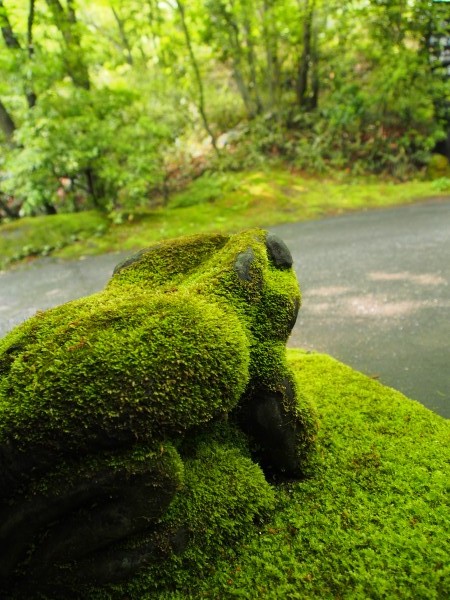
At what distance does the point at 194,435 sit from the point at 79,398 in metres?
0.64

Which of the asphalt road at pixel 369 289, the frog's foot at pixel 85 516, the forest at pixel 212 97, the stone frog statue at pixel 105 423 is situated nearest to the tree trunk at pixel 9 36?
the forest at pixel 212 97

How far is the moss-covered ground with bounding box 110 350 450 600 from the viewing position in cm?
161

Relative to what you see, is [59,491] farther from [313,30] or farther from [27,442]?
[313,30]

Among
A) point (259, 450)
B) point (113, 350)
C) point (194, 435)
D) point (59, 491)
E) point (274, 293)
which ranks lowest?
point (259, 450)

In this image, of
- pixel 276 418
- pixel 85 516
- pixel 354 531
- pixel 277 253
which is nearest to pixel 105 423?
pixel 85 516

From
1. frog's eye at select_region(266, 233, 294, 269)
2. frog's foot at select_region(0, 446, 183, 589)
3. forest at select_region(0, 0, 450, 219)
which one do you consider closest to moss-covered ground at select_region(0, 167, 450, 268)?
forest at select_region(0, 0, 450, 219)

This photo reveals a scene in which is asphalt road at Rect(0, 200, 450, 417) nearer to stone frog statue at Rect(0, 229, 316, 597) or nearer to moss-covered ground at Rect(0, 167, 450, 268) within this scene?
moss-covered ground at Rect(0, 167, 450, 268)

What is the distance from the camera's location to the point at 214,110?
14.2 metres

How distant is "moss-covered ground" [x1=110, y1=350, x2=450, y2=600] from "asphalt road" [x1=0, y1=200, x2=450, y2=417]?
90 cm

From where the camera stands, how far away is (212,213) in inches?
402

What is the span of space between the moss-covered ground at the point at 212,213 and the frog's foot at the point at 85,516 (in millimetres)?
7732

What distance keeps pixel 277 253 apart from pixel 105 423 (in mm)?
1389

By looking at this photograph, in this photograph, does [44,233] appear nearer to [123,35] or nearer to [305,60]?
[305,60]

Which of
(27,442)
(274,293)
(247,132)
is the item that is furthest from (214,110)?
(27,442)
